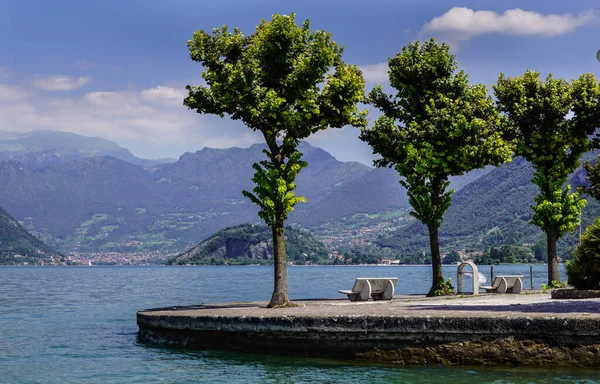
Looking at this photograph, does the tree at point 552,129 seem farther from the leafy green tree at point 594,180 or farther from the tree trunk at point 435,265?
the tree trunk at point 435,265

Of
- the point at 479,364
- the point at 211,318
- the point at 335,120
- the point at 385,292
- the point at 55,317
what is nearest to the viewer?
the point at 479,364

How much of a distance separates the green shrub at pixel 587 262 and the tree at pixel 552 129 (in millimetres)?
9433

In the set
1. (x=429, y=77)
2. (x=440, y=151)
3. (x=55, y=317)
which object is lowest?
(x=55, y=317)

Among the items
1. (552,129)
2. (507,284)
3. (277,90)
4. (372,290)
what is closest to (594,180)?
(552,129)

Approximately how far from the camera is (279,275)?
89.6ft

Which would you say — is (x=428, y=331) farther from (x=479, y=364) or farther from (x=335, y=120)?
(x=335, y=120)

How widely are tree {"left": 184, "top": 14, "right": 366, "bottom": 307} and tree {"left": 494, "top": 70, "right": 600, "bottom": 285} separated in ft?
45.3

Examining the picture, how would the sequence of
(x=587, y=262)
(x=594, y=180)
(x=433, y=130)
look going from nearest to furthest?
(x=587, y=262) < (x=433, y=130) < (x=594, y=180)

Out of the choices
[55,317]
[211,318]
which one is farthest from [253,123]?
[55,317]

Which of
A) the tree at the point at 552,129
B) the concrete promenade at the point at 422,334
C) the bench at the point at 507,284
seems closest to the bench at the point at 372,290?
the concrete promenade at the point at 422,334

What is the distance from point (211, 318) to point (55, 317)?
2646 centimetres

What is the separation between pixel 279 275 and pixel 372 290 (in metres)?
5.60

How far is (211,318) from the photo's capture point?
77.9 ft

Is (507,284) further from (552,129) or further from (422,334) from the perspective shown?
(422,334)
